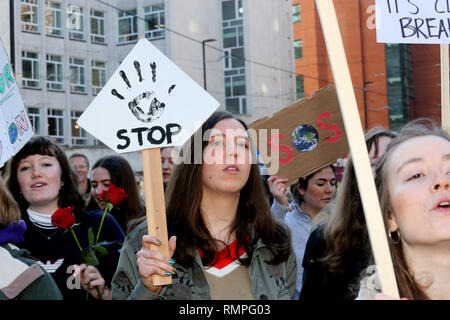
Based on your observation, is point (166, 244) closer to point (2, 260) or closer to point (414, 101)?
point (2, 260)

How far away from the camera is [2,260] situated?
6.86 ft

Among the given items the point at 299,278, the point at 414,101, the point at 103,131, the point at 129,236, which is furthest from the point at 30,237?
the point at 414,101

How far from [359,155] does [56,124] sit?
2437 cm

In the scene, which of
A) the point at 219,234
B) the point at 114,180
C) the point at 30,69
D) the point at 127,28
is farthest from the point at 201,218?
the point at 30,69

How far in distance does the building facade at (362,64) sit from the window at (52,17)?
1930 centimetres

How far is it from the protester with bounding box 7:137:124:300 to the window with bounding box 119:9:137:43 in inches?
736

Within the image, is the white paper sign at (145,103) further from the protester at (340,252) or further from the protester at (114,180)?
the protester at (114,180)

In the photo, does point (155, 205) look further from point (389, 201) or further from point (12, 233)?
point (389, 201)

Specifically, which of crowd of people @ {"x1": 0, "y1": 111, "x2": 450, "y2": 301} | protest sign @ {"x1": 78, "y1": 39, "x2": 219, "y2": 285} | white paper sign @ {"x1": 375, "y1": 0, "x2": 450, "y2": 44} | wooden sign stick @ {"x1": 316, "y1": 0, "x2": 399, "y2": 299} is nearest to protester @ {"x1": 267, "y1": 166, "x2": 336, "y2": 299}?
crowd of people @ {"x1": 0, "y1": 111, "x2": 450, "y2": 301}

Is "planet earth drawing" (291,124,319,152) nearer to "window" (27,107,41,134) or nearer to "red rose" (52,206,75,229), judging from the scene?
"red rose" (52,206,75,229)

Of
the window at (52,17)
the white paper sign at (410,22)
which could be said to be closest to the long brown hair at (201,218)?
the white paper sign at (410,22)

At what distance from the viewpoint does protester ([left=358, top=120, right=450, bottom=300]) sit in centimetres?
167

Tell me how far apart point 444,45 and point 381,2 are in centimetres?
38

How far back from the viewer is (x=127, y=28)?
2364 centimetres
